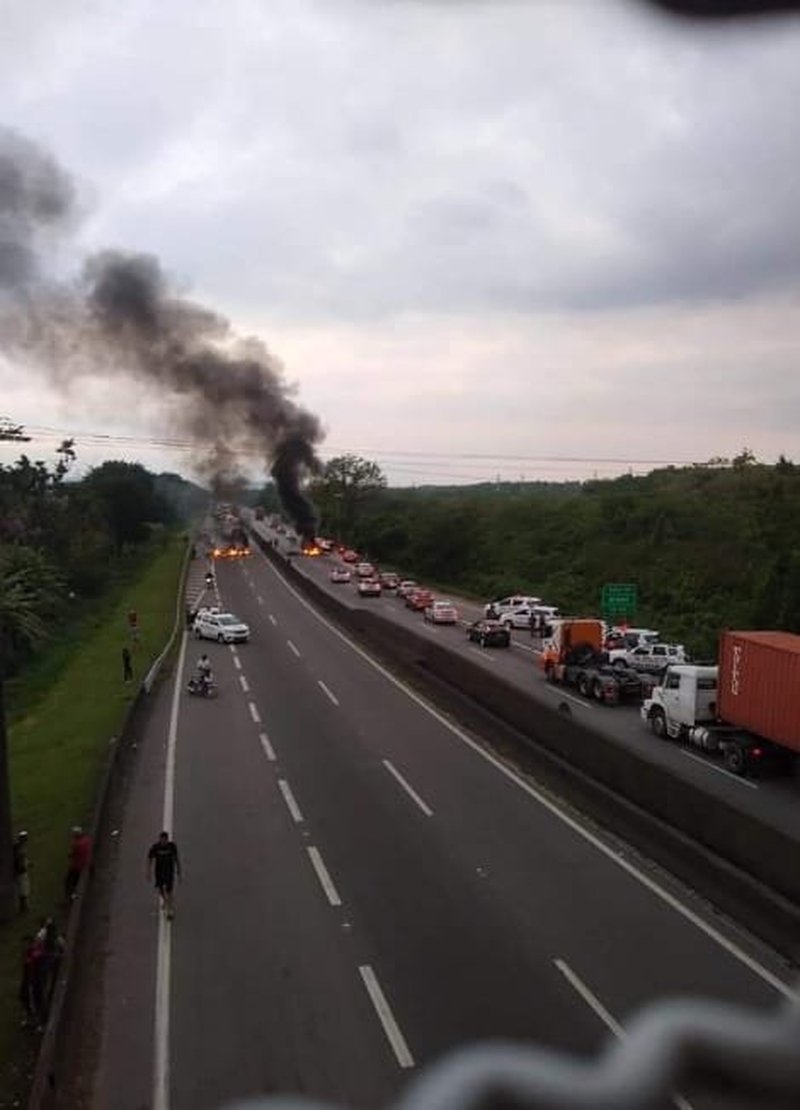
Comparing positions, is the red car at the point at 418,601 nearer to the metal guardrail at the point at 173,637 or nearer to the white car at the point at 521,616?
the white car at the point at 521,616

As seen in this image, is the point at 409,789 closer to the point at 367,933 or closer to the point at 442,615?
the point at 367,933

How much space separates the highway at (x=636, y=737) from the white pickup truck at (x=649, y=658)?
93.5 inches

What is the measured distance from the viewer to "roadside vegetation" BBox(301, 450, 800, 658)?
4334 cm

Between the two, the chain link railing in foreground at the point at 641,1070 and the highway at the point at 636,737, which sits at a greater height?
the chain link railing in foreground at the point at 641,1070

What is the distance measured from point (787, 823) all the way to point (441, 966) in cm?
695

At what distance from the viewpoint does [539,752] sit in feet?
62.1

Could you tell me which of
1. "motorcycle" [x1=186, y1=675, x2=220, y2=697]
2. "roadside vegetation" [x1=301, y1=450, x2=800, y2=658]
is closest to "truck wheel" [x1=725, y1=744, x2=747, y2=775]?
"motorcycle" [x1=186, y1=675, x2=220, y2=697]

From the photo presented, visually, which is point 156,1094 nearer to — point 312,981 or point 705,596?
point 312,981

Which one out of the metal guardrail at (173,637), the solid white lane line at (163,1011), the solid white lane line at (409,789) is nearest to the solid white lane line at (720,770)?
the solid white lane line at (409,789)

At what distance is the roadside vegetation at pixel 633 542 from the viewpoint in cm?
4334

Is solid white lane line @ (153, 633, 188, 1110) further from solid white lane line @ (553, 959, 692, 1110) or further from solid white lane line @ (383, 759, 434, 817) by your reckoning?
solid white lane line @ (383, 759, 434, 817)

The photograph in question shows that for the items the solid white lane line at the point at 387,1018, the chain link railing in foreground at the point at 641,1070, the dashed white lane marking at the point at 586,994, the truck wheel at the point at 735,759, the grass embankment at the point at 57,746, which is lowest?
the grass embankment at the point at 57,746

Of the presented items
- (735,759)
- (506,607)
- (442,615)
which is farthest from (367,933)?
(506,607)

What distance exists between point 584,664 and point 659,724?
6.16 metres
